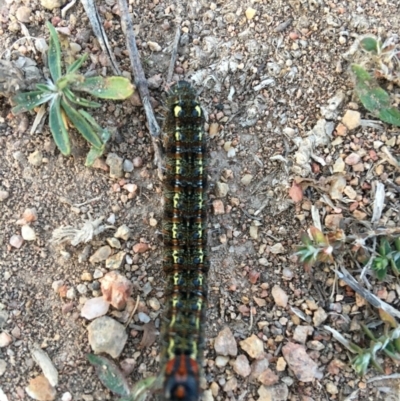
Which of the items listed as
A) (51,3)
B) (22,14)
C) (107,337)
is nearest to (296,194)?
(107,337)

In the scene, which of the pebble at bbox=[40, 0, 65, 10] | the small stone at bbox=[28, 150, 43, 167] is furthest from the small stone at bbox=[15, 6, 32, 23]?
the small stone at bbox=[28, 150, 43, 167]

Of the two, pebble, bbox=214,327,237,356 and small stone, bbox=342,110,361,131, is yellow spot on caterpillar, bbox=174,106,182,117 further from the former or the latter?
pebble, bbox=214,327,237,356

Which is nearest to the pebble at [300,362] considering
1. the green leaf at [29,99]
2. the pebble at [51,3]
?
the green leaf at [29,99]

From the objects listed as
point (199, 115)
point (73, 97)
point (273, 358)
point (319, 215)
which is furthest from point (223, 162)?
point (273, 358)

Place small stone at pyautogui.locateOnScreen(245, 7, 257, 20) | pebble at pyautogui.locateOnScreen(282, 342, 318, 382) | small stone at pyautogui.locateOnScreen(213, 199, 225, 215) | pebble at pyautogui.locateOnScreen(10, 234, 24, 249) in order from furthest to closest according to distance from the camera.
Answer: small stone at pyautogui.locateOnScreen(245, 7, 257, 20), small stone at pyautogui.locateOnScreen(213, 199, 225, 215), pebble at pyautogui.locateOnScreen(10, 234, 24, 249), pebble at pyautogui.locateOnScreen(282, 342, 318, 382)

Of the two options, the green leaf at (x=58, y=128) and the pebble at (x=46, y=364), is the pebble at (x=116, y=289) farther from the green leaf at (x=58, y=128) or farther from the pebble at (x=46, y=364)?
the green leaf at (x=58, y=128)

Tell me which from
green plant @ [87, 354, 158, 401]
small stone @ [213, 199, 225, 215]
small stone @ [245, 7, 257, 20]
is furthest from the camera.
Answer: small stone @ [245, 7, 257, 20]

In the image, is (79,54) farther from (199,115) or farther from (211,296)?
(211,296)
